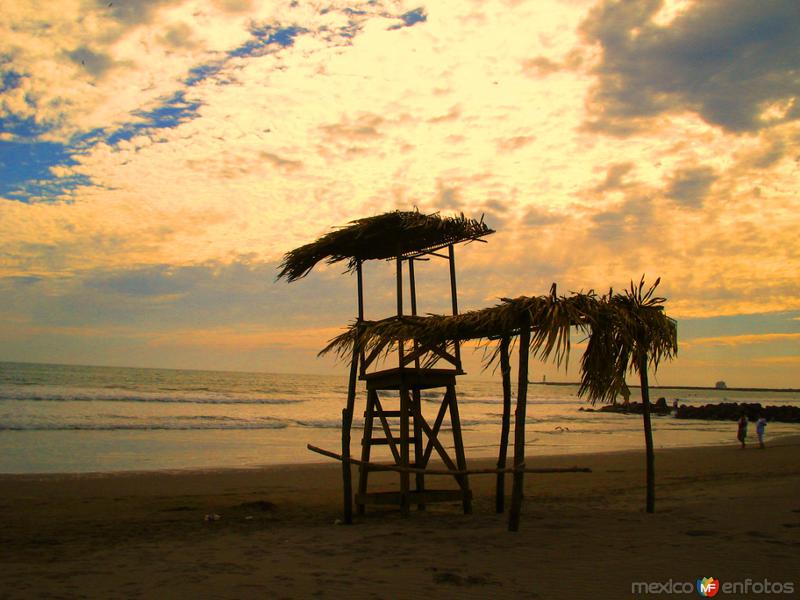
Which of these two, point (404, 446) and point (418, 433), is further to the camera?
point (418, 433)

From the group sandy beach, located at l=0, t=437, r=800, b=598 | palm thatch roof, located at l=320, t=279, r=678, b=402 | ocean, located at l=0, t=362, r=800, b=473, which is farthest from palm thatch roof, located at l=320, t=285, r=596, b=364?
ocean, located at l=0, t=362, r=800, b=473

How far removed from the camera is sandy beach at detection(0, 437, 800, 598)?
5926 mm

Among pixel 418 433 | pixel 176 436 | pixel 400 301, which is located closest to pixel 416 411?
pixel 418 433

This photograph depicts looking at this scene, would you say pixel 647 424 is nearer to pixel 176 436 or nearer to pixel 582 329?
pixel 582 329

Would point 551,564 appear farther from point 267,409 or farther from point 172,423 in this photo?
point 267,409

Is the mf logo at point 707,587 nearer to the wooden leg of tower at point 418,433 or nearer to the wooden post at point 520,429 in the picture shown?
the wooden post at point 520,429

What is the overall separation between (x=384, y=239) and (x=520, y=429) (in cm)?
353

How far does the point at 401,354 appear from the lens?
920cm

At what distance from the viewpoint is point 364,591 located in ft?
18.8

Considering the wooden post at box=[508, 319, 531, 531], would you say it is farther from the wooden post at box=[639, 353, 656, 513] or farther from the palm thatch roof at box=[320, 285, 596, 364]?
the wooden post at box=[639, 353, 656, 513]

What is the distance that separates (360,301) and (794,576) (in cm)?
651

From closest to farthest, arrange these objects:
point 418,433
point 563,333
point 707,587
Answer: point 707,587, point 563,333, point 418,433

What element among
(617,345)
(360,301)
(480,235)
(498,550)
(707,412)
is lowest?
(707,412)

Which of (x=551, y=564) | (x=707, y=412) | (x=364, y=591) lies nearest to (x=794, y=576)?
(x=551, y=564)
